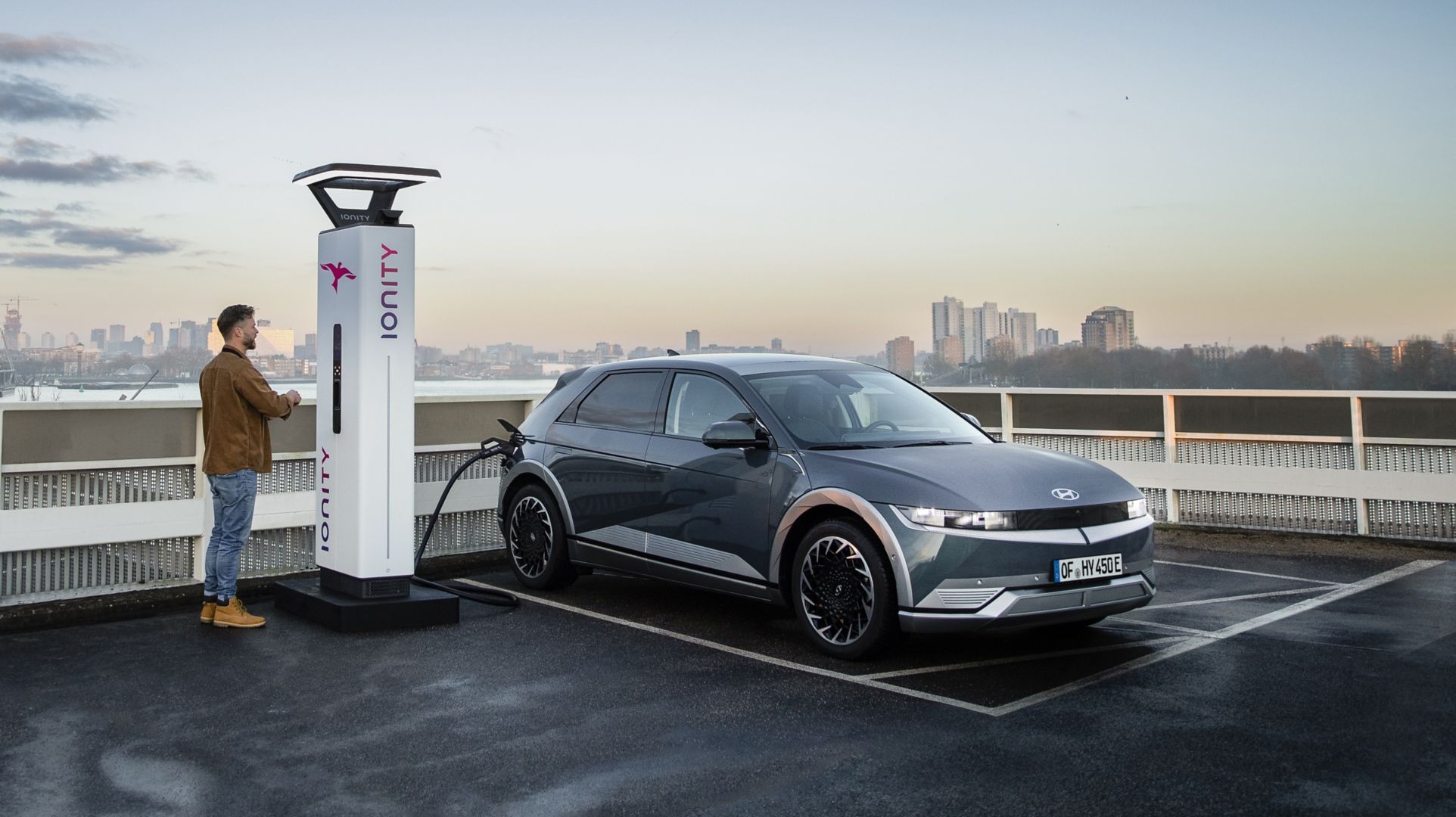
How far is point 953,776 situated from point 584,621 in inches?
143

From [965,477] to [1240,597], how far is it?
3.27 metres

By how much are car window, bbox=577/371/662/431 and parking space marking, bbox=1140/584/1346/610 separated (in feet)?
11.6

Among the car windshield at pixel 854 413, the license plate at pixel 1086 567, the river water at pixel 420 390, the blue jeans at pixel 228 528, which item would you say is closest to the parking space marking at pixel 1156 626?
the license plate at pixel 1086 567

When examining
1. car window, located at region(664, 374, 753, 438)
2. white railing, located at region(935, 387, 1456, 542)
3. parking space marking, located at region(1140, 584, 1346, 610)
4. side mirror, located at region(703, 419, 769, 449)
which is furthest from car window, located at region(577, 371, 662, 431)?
white railing, located at region(935, 387, 1456, 542)

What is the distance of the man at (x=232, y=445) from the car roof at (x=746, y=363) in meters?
2.36

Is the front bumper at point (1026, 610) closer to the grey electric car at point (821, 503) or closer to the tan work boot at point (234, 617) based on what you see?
the grey electric car at point (821, 503)

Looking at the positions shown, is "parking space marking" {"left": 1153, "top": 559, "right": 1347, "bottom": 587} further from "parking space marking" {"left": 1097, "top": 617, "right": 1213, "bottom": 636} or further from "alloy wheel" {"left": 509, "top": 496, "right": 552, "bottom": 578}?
"alloy wheel" {"left": 509, "top": 496, "right": 552, "bottom": 578}

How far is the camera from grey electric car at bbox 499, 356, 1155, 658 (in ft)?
20.0

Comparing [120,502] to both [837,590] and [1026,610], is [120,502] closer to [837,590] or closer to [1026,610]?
[837,590]

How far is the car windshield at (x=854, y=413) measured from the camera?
7.08 m

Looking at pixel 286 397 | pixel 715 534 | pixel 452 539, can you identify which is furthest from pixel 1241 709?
pixel 452 539

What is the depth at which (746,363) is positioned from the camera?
787cm

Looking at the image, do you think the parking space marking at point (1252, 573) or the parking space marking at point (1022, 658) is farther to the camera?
the parking space marking at point (1252, 573)

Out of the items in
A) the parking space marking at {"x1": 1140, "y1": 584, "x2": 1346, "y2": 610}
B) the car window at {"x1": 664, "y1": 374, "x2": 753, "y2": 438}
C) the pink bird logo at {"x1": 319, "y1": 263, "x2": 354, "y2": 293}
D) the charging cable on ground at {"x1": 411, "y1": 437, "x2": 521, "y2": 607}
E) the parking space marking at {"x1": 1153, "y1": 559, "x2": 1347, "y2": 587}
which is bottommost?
the parking space marking at {"x1": 1140, "y1": 584, "x2": 1346, "y2": 610}
